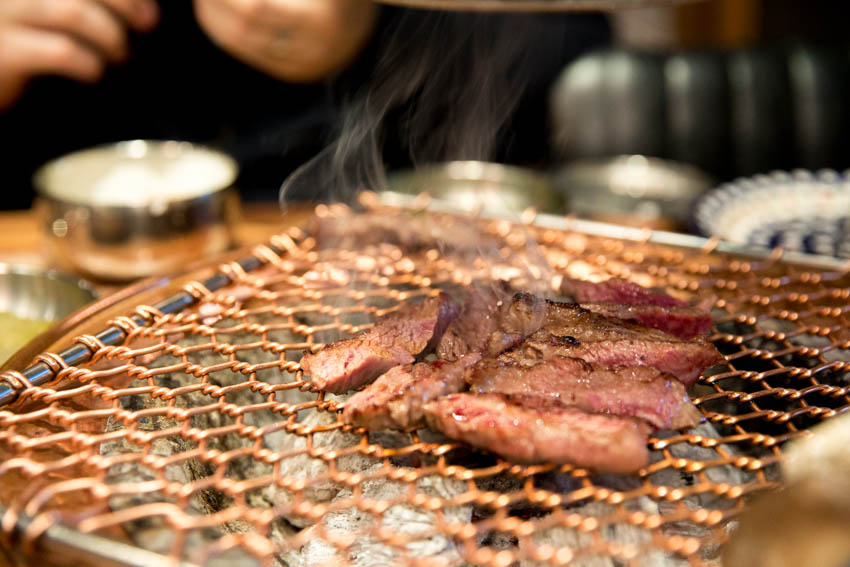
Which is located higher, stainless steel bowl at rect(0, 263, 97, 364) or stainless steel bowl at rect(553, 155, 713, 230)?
stainless steel bowl at rect(553, 155, 713, 230)

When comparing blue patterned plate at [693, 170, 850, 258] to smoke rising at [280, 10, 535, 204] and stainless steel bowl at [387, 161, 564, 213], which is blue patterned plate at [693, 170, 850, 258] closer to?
stainless steel bowl at [387, 161, 564, 213]

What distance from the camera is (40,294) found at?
283cm

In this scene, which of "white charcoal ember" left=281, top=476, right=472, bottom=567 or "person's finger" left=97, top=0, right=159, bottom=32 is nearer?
"white charcoal ember" left=281, top=476, right=472, bottom=567

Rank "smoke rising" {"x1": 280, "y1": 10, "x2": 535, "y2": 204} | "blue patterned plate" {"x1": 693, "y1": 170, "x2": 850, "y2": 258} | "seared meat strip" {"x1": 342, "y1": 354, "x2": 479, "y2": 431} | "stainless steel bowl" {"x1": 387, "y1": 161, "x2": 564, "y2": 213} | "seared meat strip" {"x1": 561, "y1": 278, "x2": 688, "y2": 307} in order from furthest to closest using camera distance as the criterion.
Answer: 1. "stainless steel bowl" {"x1": 387, "y1": 161, "x2": 564, "y2": 213}
2. "blue patterned plate" {"x1": 693, "y1": 170, "x2": 850, "y2": 258}
3. "smoke rising" {"x1": 280, "y1": 10, "x2": 535, "y2": 204}
4. "seared meat strip" {"x1": 561, "y1": 278, "x2": 688, "y2": 307}
5. "seared meat strip" {"x1": 342, "y1": 354, "x2": 479, "y2": 431}

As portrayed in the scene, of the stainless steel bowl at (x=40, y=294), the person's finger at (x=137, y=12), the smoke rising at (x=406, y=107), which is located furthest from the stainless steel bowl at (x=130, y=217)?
the person's finger at (x=137, y=12)

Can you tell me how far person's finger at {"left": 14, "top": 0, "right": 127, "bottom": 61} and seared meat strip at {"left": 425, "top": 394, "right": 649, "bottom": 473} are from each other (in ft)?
11.3

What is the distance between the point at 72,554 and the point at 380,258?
1489mm

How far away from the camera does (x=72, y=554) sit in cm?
126

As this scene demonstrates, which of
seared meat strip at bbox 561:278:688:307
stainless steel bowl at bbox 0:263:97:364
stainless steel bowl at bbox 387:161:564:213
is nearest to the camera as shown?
seared meat strip at bbox 561:278:688:307

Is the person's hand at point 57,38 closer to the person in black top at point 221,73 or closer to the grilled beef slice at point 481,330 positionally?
the person in black top at point 221,73

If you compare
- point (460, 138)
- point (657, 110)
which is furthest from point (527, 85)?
point (460, 138)

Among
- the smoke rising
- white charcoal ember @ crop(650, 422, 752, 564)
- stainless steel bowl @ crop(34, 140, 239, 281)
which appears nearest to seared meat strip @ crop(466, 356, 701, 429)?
white charcoal ember @ crop(650, 422, 752, 564)

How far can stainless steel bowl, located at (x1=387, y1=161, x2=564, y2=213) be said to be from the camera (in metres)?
4.00

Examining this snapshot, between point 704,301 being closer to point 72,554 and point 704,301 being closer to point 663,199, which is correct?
point 72,554
